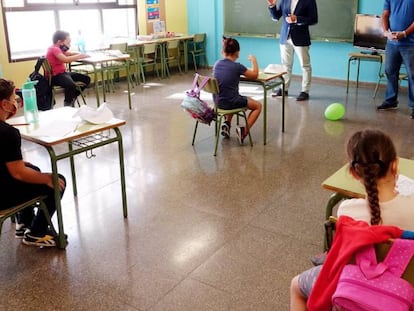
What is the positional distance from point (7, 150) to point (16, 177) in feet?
0.55

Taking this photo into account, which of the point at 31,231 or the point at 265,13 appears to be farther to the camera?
the point at 265,13

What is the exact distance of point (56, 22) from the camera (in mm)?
7312

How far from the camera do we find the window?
684 centimetres

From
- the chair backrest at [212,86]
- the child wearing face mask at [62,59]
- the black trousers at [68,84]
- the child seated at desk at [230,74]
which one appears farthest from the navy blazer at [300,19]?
the black trousers at [68,84]

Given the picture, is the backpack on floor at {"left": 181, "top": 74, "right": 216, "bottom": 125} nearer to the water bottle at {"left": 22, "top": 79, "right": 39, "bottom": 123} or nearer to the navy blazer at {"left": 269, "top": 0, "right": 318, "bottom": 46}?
the water bottle at {"left": 22, "top": 79, "right": 39, "bottom": 123}

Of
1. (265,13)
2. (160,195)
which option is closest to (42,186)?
(160,195)

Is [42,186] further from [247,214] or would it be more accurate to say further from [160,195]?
[247,214]

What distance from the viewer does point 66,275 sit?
258 centimetres

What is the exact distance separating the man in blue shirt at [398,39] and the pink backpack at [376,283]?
15.4 ft

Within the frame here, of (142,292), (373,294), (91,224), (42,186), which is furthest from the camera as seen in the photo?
(91,224)

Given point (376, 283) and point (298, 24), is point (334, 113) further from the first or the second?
point (376, 283)

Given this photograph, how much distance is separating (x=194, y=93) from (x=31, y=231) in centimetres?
209

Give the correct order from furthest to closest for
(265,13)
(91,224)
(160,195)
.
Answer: (265,13) → (160,195) → (91,224)

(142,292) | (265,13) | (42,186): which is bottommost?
(142,292)
